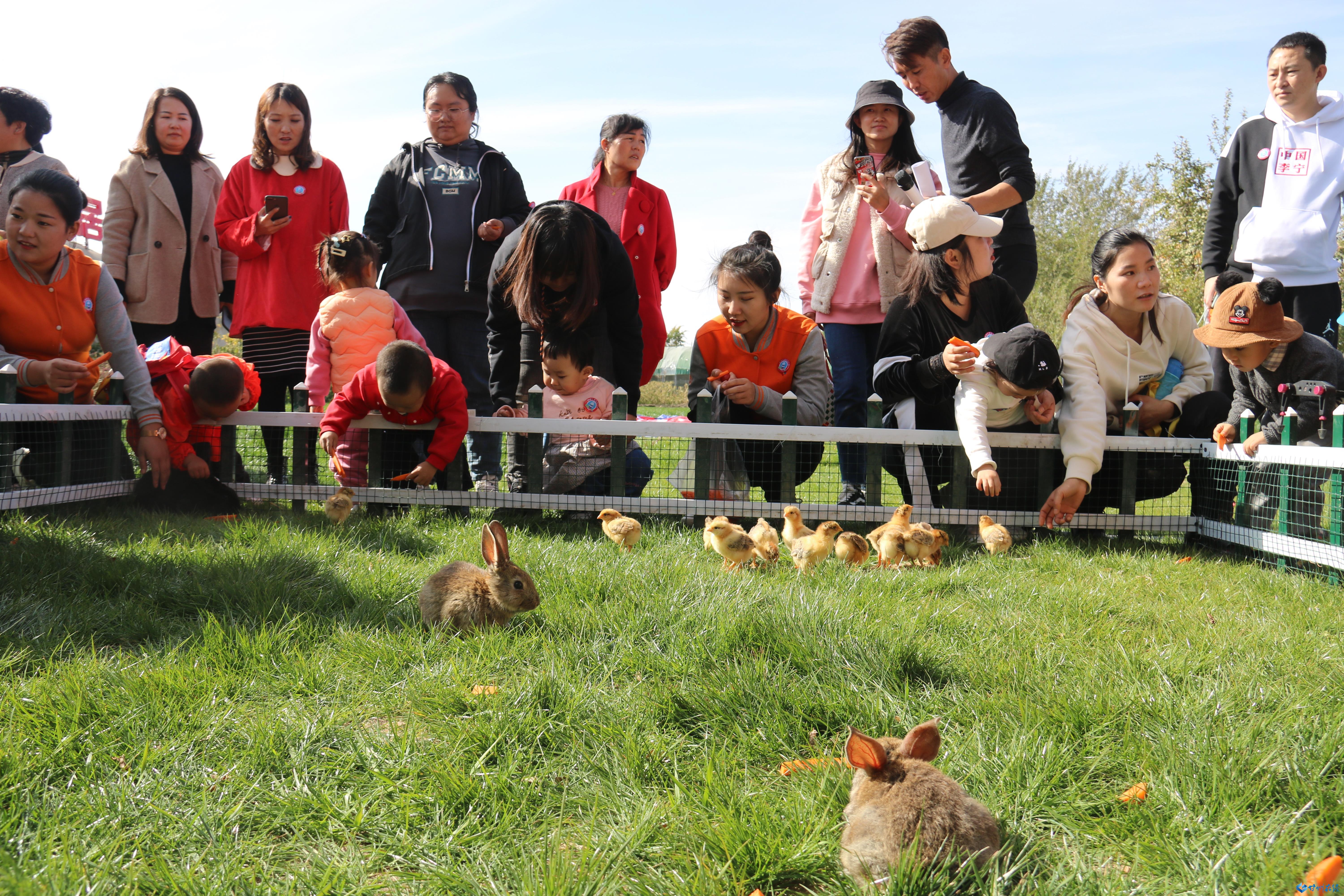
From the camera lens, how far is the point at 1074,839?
73.0 inches

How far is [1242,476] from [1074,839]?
382 cm

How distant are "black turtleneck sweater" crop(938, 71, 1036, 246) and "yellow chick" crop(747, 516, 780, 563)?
8.43 feet

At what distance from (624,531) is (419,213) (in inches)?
131

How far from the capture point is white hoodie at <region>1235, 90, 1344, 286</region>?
5375 millimetres

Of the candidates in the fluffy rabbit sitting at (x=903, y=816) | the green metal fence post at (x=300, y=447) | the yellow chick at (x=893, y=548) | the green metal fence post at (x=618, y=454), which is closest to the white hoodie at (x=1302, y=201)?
the yellow chick at (x=893, y=548)

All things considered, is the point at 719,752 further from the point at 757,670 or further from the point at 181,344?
the point at 181,344

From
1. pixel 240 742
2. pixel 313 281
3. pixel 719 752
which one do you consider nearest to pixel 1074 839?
pixel 719 752

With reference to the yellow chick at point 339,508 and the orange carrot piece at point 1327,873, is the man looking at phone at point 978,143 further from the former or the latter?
the orange carrot piece at point 1327,873

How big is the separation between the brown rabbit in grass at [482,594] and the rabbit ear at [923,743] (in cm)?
158

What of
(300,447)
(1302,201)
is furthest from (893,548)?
(300,447)

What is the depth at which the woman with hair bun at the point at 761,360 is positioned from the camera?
5.61 metres

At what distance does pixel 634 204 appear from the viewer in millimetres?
6867

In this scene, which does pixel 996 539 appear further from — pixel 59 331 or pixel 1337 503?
pixel 59 331

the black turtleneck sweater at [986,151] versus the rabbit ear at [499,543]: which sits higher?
the black turtleneck sweater at [986,151]
